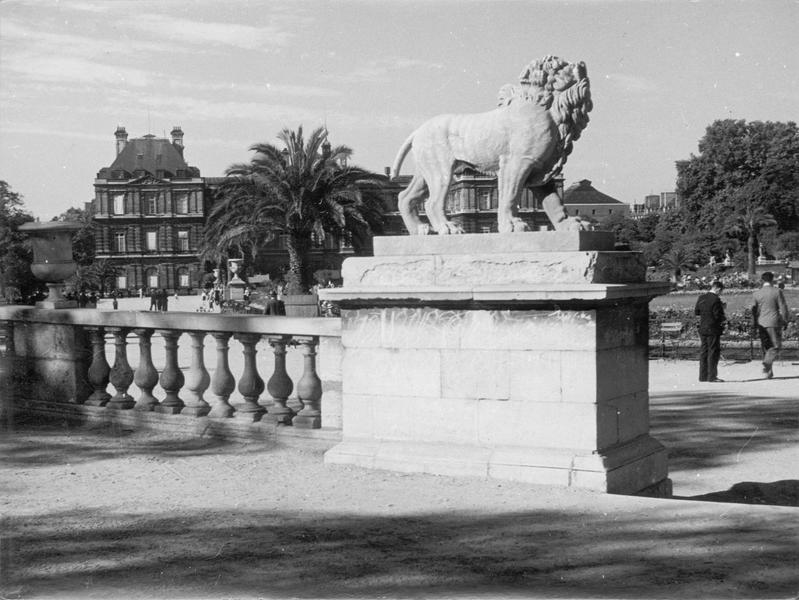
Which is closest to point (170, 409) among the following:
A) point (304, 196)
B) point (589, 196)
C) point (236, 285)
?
point (304, 196)

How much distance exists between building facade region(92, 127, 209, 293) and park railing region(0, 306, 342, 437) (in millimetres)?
76616

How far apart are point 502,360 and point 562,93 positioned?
1811 mm

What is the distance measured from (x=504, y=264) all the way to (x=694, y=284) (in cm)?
5139

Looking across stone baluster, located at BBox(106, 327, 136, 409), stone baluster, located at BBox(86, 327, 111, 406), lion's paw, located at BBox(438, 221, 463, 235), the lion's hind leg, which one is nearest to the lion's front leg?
lion's paw, located at BBox(438, 221, 463, 235)

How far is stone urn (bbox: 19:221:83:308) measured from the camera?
31.4 ft

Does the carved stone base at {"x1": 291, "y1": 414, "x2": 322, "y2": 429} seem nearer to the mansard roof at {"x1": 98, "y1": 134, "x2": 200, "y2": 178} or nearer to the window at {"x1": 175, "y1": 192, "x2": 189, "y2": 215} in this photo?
the window at {"x1": 175, "y1": 192, "x2": 189, "y2": 215}

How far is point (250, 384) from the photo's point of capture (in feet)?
25.9

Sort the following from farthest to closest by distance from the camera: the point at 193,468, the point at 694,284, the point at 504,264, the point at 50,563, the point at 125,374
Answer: the point at 694,284
the point at 125,374
the point at 193,468
the point at 504,264
the point at 50,563

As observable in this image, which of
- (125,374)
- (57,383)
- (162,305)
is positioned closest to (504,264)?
(125,374)

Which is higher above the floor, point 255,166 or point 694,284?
point 255,166

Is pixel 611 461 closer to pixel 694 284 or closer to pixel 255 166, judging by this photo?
pixel 255 166

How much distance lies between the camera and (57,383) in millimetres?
9078

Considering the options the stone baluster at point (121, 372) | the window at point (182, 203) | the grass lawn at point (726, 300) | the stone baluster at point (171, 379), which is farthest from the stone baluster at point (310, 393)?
the window at point (182, 203)

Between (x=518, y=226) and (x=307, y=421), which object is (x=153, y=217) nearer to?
(x=307, y=421)
